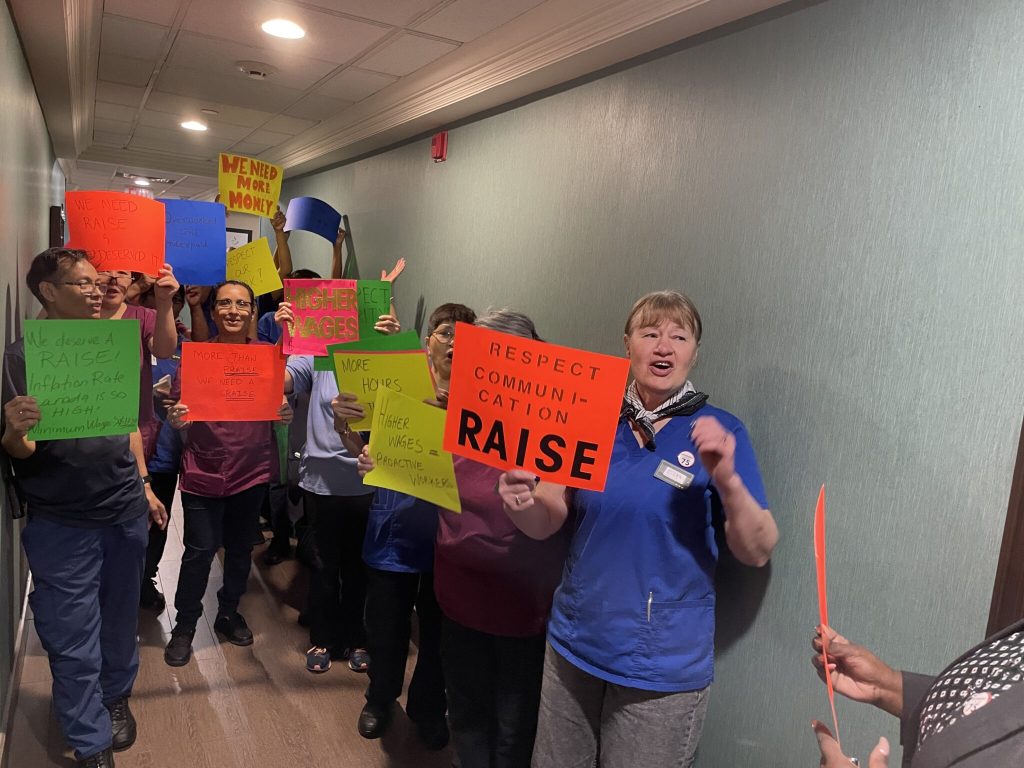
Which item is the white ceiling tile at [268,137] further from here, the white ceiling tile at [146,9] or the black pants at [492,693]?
the black pants at [492,693]

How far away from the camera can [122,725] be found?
218 cm

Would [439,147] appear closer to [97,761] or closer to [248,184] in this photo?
[248,184]

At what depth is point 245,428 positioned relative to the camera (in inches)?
107

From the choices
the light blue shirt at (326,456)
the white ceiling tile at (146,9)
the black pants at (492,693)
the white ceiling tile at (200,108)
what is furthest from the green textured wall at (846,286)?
the white ceiling tile at (200,108)

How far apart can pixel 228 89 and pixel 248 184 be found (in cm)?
68

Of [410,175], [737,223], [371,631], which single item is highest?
[410,175]

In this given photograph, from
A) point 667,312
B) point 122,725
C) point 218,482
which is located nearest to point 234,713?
point 122,725

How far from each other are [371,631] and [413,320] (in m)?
1.74

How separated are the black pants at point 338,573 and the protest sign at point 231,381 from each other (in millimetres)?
434

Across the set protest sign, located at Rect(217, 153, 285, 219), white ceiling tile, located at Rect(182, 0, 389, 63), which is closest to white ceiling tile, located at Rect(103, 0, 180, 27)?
white ceiling tile, located at Rect(182, 0, 389, 63)

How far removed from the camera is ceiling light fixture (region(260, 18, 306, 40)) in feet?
8.30

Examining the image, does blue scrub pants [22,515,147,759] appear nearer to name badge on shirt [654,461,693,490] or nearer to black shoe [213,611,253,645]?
black shoe [213,611,253,645]

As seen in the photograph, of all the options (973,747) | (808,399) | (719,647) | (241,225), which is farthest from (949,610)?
(241,225)

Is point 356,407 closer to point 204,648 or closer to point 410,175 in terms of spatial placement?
point 204,648
